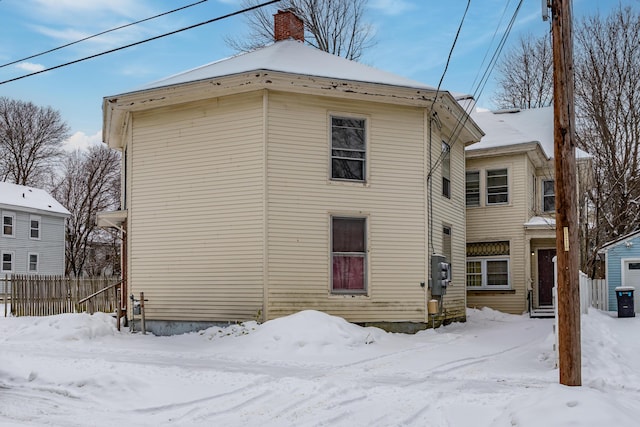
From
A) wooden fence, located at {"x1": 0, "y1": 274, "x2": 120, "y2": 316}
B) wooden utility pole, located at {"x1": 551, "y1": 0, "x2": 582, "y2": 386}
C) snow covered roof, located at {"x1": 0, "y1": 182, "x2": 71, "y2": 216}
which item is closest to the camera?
wooden utility pole, located at {"x1": 551, "y1": 0, "x2": 582, "y2": 386}

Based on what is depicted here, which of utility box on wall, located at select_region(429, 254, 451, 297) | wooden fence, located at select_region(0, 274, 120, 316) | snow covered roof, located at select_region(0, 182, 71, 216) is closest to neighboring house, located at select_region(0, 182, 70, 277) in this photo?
snow covered roof, located at select_region(0, 182, 71, 216)

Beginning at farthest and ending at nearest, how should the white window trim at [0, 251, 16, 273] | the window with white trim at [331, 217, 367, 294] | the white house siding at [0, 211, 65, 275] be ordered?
the white house siding at [0, 211, 65, 275], the white window trim at [0, 251, 16, 273], the window with white trim at [331, 217, 367, 294]

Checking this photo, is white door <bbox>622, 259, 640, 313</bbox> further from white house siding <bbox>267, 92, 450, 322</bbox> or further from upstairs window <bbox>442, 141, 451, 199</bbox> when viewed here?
white house siding <bbox>267, 92, 450, 322</bbox>

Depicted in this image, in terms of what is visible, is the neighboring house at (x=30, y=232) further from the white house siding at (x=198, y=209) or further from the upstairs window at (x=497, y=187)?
the upstairs window at (x=497, y=187)

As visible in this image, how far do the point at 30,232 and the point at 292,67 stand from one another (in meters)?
30.6

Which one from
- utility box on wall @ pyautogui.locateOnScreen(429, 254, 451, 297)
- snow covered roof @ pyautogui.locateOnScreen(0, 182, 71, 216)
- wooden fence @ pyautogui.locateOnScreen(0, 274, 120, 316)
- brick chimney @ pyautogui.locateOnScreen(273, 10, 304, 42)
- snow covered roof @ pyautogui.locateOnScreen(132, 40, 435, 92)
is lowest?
wooden fence @ pyautogui.locateOnScreen(0, 274, 120, 316)

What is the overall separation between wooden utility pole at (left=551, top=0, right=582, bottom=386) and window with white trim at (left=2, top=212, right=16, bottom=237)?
36570mm

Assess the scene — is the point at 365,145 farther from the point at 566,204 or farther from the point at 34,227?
the point at 34,227

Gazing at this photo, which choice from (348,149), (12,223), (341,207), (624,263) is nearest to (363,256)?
(341,207)

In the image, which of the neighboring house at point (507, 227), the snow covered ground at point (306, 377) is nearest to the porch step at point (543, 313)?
the neighboring house at point (507, 227)

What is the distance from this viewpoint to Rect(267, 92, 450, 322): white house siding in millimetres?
14719

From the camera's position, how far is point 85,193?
53.8m

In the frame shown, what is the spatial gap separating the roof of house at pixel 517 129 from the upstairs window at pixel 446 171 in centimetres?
442

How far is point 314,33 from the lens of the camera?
112 feet
